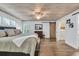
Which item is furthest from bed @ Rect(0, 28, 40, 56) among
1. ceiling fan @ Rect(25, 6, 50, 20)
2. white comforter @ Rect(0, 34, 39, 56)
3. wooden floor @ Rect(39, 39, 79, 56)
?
ceiling fan @ Rect(25, 6, 50, 20)

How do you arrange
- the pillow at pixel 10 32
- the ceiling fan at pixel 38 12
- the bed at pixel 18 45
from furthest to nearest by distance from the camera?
the pillow at pixel 10 32, the bed at pixel 18 45, the ceiling fan at pixel 38 12

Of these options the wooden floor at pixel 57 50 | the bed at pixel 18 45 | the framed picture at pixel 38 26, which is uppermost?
the framed picture at pixel 38 26

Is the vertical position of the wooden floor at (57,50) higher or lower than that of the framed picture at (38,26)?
lower

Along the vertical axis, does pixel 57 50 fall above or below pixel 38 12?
below

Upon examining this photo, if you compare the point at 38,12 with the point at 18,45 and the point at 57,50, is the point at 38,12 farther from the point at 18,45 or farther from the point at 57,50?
the point at 57,50

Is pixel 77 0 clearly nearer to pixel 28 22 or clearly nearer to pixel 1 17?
pixel 28 22

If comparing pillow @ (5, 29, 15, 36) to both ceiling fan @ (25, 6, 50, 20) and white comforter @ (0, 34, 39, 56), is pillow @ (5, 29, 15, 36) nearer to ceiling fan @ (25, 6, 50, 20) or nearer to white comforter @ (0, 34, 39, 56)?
white comforter @ (0, 34, 39, 56)

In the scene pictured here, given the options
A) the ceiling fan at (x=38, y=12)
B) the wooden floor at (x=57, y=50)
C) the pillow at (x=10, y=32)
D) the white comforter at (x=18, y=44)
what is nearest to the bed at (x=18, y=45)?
the white comforter at (x=18, y=44)

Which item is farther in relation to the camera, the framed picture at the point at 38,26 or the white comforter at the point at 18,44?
the framed picture at the point at 38,26

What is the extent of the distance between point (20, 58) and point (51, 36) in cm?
222

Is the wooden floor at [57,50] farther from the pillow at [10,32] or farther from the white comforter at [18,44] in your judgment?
the pillow at [10,32]

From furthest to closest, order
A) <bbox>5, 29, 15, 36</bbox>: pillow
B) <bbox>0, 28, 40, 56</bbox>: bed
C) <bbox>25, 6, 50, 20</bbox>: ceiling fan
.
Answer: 1. <bbox>5, 29, 15, 36</bbox>: pillow
2. <bbox>0, 28, 40, 56</bbox>: bed
3. <bbox>25, 6, 50, 20</bbox>: ceiling fan

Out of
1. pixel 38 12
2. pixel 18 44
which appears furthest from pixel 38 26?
pixel 18 44

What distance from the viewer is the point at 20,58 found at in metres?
1.75
